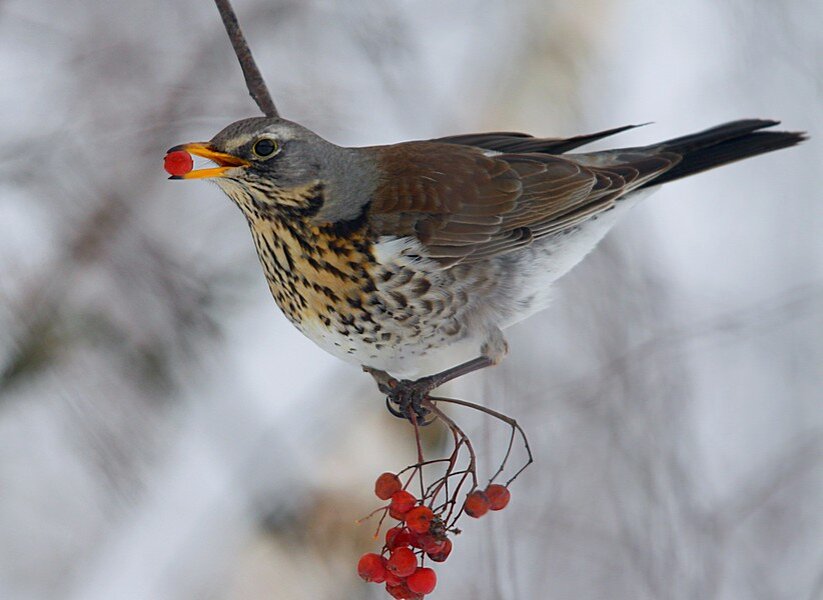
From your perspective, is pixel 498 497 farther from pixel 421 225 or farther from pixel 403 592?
pixel 421 225

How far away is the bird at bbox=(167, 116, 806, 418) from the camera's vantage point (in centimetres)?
239

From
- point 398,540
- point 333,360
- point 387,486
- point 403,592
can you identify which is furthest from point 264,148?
point 333,360

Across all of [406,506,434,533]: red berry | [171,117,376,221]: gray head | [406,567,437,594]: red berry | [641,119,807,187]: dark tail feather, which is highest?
[171,117,376,221]: gray head

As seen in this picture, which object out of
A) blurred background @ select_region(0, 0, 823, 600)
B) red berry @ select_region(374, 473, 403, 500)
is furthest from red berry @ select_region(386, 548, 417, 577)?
blurred background @ select_region(0, 0, 823, 600)

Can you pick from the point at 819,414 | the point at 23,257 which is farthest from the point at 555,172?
the point at 819,414

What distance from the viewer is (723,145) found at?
279 centimetres

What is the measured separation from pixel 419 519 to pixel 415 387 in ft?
1.54

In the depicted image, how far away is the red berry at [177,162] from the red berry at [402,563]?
0.94 meters

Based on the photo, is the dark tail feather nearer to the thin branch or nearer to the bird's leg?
the bird's leg

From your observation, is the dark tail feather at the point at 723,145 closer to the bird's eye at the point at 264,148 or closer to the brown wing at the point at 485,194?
the brown wing at the point at 485,194

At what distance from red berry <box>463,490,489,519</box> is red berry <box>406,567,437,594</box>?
161 mm

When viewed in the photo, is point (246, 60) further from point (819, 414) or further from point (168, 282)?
point (819, 414)

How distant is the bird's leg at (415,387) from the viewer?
2.38 m

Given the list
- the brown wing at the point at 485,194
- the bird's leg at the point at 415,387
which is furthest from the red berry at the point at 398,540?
the brown wing at the point at 485,194
